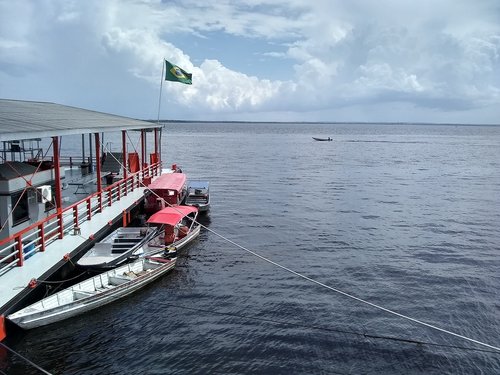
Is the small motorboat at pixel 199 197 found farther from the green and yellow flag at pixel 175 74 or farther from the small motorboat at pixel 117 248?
the green and yellow flag at pixel 175 74

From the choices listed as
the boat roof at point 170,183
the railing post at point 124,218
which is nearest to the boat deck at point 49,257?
the railing post at point 124,218

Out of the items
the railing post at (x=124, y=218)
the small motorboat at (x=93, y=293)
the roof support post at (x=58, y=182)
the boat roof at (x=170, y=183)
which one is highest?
the roof support post at (x=58, y=182)

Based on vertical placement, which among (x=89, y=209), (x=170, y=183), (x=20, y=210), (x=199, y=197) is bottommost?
(x=199, y=197)

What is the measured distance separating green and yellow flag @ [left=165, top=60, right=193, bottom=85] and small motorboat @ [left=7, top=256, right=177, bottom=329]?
18711mm

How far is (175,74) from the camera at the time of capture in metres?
36.1

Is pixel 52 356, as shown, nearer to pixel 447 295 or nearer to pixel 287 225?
pixel 447 295

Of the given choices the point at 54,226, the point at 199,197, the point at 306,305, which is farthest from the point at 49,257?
the point at 199,197

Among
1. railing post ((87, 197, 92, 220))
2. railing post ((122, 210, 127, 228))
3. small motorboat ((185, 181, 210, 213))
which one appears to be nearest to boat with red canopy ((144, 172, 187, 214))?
small motorboat ((185, 181, 210, 213))

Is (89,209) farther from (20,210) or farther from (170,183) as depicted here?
(170,183)

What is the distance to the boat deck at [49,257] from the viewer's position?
559 inches

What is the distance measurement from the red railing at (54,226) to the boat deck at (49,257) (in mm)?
227

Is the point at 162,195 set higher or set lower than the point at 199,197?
higher

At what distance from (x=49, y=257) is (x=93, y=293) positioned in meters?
2.13

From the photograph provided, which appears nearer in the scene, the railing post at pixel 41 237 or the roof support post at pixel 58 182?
the railing post at pixel 41 237
